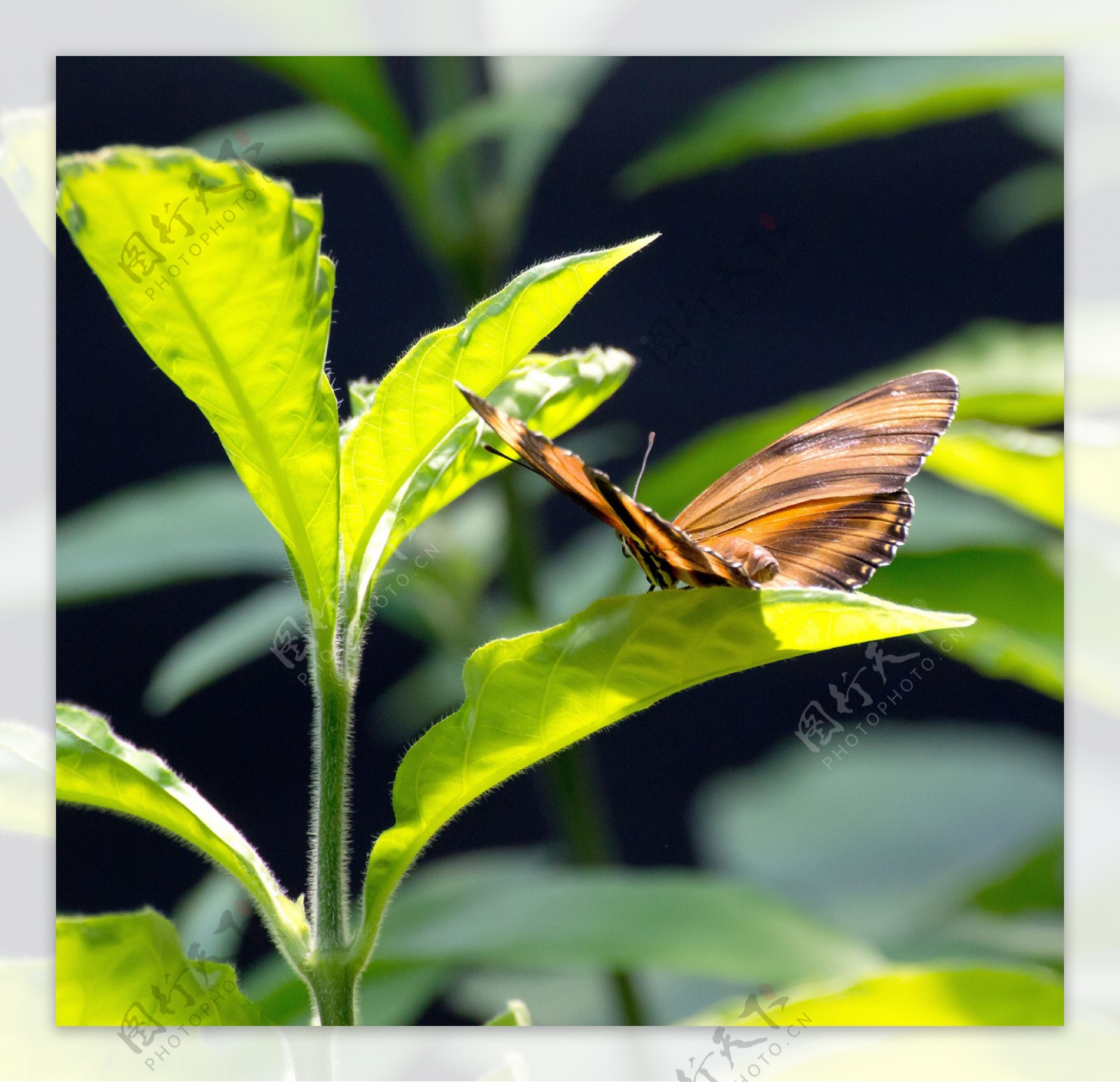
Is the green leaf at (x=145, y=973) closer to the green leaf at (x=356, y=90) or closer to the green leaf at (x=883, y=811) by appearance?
the green leaf at (x=356, y=90)

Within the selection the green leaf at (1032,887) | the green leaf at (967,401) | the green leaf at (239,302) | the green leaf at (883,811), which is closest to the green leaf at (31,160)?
the green leaf at (239,302)

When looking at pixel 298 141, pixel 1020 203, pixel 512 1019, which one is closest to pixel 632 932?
pixel 512 1019

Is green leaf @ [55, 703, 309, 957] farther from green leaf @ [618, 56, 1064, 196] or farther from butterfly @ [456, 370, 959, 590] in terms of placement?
green leaf @ [618, 56, 1064, 196]

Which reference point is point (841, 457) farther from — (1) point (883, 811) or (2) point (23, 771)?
(1) point (883, 811)

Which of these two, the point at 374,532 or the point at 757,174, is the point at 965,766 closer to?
the point at 757,174

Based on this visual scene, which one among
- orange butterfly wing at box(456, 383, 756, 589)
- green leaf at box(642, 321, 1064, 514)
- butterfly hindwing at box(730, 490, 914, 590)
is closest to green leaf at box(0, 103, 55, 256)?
orange butterfly wing at box(456, 383, 756, 589)

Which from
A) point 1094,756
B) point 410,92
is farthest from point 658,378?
point 1094,756
